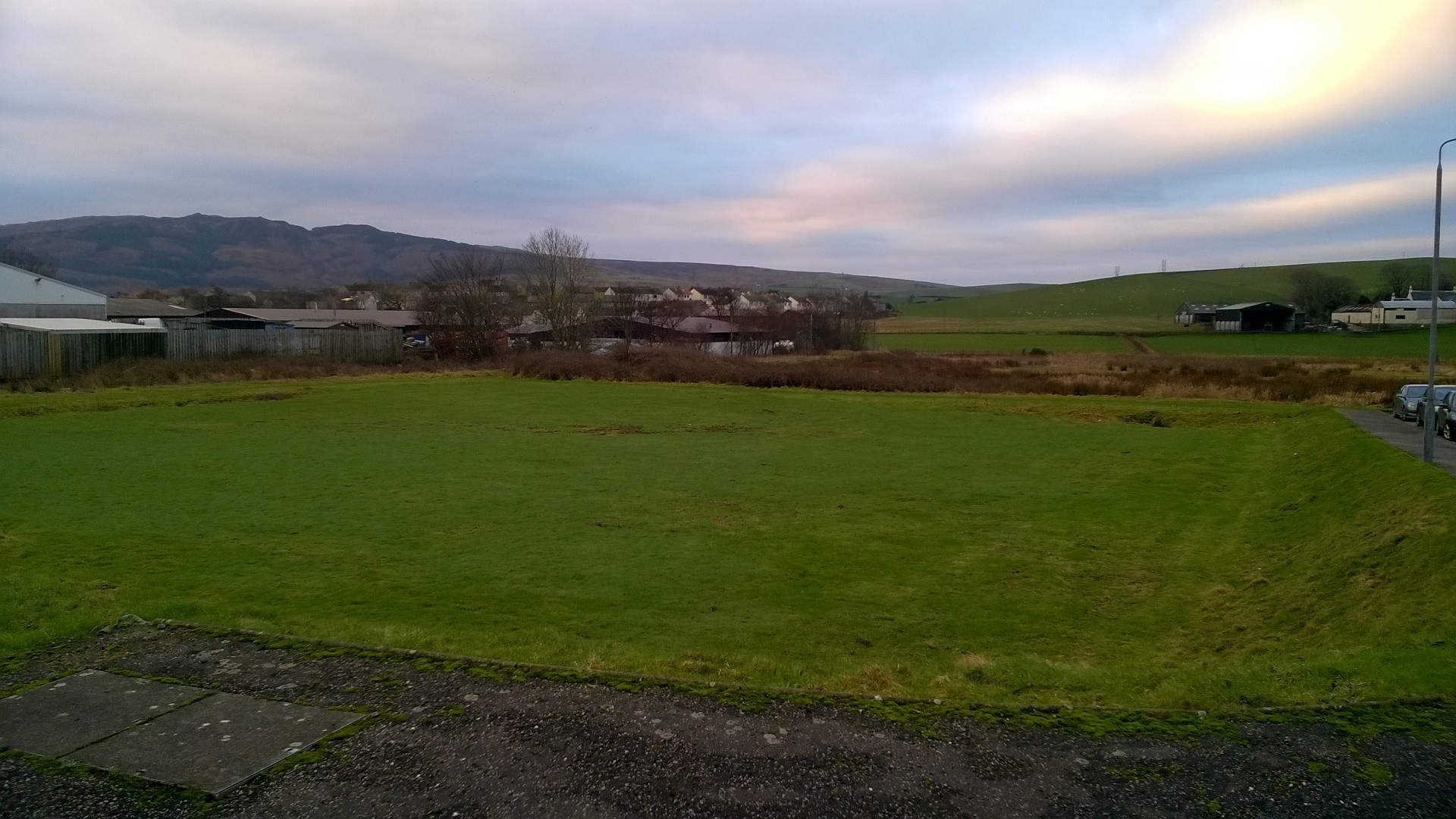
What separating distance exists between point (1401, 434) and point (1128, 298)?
4732 inches

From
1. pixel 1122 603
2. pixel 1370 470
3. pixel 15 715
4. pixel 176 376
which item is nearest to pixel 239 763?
pixel 15 715

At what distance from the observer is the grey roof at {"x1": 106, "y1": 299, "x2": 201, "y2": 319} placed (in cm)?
6225

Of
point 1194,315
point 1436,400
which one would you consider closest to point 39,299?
point 1436,400

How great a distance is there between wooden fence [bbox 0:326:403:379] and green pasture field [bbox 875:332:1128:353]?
40.5m

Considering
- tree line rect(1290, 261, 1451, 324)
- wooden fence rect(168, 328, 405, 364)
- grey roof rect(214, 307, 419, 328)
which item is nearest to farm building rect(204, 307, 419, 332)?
grey roof rect(214, 307, 419, 328)

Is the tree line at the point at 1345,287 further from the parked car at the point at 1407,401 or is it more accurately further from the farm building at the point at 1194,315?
the parked car at the point at 1407,401

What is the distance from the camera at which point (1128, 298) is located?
129750 mm

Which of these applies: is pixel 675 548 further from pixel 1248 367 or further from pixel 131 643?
pixel 1248 367

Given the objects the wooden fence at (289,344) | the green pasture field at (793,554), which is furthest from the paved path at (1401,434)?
the wooden fence at (289,344)

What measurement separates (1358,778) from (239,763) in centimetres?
558

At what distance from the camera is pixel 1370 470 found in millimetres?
13797

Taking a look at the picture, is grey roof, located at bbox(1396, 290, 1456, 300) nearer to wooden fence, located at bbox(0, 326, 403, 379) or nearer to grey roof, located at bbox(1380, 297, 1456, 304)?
grey roof, located at bbox(1380, 297, 1456, 304)

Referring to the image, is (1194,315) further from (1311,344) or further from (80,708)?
(80,708)

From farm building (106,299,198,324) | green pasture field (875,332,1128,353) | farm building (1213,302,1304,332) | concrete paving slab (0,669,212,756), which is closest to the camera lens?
concrete paving slab (0,669,212,756)
